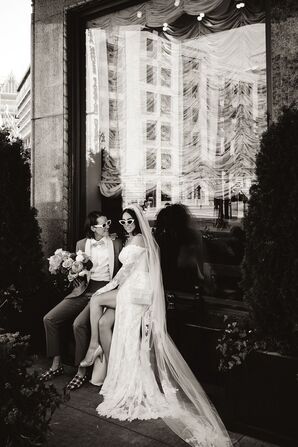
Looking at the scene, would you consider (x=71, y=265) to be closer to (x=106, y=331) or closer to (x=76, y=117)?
(x=106, y=331)

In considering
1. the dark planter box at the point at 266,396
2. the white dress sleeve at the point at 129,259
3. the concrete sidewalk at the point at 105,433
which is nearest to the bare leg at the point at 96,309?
the white dress sleeve at the point at 129,259

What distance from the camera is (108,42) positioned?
739 centimetres

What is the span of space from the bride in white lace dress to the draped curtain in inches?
56.3

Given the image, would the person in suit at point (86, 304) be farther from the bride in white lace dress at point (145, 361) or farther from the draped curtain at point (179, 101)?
the draped curtain at point (179, 101)

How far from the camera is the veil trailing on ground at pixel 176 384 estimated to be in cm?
409

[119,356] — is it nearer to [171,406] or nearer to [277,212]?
[171,406]

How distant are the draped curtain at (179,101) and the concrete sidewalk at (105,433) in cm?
292

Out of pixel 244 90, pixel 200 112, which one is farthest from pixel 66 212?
pixel 244 90

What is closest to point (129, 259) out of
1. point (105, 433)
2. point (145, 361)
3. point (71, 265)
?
point (71, 265)

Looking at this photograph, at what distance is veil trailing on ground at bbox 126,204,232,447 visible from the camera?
4.09 metres

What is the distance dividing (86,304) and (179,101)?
321cm

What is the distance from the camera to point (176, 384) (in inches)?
189

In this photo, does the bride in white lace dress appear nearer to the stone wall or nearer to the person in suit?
the person in suit

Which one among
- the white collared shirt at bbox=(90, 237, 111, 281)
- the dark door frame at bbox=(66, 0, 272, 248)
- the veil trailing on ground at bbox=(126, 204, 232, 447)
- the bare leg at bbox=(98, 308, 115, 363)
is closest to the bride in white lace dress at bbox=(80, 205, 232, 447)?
the veil trailing on ground at bbox=(126, 204, 232, 447)
